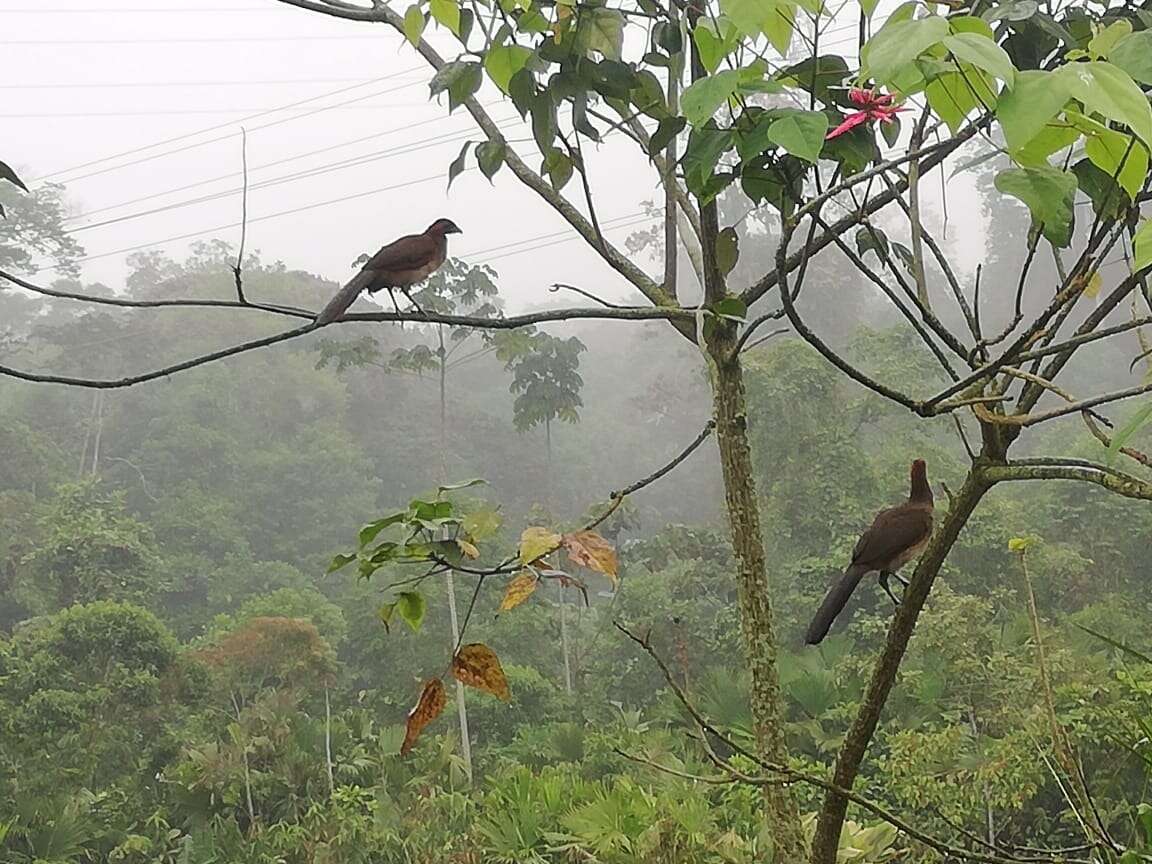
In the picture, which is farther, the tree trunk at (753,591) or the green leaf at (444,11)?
the tree trunk at (753,591)

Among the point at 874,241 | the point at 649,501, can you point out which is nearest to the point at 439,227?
the point at 874,241

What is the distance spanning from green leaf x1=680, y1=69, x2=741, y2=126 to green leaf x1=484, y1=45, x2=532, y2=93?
25cm

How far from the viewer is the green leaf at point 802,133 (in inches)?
12.1

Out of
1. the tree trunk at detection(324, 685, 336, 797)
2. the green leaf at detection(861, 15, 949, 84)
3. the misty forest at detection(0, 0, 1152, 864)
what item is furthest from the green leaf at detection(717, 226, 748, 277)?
the tree trunk at detection(324, 685, 336, 797)

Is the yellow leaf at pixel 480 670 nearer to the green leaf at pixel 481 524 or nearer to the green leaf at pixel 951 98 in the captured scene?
the green leaf at pixel 481 524

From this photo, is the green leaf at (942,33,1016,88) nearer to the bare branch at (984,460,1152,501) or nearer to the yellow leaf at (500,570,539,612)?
the bare branch at (984,460,1152,501)

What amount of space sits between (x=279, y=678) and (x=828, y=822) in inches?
167

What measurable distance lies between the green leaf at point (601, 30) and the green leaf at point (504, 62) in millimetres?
60

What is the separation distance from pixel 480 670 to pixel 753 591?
0.22 meters

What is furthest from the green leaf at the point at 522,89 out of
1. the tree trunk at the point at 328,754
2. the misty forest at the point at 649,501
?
the tree trunk at the point at 328,754

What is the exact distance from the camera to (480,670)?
Result: 54 cm

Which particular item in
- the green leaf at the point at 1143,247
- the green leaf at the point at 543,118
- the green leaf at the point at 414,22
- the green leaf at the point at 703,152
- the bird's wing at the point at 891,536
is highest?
the green leaf at the point at 414,22

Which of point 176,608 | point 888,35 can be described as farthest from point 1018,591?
point 176,608

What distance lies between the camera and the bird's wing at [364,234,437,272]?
2.90ft
